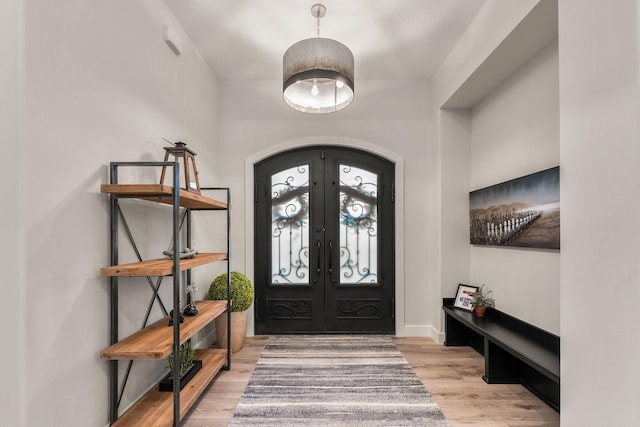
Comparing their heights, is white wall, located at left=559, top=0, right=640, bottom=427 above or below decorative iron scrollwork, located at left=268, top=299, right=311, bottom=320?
above

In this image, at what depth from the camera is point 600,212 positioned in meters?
1.47

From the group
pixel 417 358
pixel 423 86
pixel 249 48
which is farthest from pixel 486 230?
pixel 249 48

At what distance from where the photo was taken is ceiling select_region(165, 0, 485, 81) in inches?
105

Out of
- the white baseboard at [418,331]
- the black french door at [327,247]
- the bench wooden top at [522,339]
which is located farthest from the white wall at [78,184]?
the white baseboard at [418,331]

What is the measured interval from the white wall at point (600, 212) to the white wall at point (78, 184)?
2301 millimetres

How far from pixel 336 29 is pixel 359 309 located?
282 cm

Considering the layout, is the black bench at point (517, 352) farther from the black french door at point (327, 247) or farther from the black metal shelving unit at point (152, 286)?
the black metal shelving unit at point (152, 286)

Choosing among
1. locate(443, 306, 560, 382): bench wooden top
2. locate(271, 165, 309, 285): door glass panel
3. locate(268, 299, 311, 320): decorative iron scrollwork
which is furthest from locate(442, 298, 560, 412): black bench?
locate(271, 165, 309, 285): door glass panel

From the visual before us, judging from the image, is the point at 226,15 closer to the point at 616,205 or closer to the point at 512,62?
the point at 512,62

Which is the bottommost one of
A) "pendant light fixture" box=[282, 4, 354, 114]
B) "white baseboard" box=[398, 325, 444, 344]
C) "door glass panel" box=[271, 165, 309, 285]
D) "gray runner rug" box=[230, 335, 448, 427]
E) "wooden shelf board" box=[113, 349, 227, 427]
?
"gray runner rug" box=[230, 335, 448, 427]

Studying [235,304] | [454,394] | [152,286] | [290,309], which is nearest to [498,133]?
[454,394]

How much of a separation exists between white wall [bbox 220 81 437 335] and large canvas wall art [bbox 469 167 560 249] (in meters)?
0.68

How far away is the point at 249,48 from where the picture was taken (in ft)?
10.8

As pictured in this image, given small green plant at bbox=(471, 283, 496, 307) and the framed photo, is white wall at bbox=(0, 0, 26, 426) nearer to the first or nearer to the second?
small green plant at bbox=(471, 283, 496, 307)
